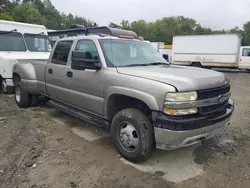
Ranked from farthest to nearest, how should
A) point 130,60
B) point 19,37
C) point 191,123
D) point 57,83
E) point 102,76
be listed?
1. point 19,37
2. point 57,83
3. point 130,60
4. point 102,76
5. point 191,123

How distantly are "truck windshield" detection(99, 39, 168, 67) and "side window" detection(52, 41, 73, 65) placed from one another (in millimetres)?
957

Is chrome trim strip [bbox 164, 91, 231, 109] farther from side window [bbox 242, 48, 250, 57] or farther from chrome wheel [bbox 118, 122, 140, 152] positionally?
side window [bbox 242, 48, 250, 57]

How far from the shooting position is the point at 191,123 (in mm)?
3096

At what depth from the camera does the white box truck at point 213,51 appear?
19.4 meters

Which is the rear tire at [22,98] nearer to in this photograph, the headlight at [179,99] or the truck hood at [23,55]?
the truck hood at [23,55]

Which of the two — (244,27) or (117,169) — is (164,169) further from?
(244,27)

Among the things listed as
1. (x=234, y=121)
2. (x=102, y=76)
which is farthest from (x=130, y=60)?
(x=234, y=121)

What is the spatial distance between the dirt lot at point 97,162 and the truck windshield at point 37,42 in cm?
420

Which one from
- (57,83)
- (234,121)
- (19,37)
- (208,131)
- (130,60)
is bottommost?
(234,121)

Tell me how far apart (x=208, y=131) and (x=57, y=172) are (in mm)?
2159

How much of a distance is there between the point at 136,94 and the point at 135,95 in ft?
0.08

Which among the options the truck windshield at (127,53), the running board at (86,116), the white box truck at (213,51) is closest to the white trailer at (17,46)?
the running board at (86,116)

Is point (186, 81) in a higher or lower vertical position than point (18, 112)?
higher

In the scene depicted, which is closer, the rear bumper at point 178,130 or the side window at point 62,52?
the rear bumper at point 178,130
